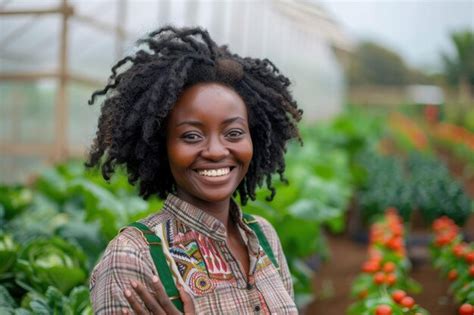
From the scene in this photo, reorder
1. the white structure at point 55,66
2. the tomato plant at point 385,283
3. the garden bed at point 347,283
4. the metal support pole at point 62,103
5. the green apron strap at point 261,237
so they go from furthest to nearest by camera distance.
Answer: the white structure at point 55,66, the metal support pole at point 62,103, the garden bed at point 347,283, the tomato plant at point 385,283, the green apron strap at point 261,237

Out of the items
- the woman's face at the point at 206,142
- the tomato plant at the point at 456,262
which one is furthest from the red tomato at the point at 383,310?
the woman's face at the point at 206,142

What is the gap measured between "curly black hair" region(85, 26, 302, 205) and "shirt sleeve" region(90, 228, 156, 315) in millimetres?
359

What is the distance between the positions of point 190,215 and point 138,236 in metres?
0.19

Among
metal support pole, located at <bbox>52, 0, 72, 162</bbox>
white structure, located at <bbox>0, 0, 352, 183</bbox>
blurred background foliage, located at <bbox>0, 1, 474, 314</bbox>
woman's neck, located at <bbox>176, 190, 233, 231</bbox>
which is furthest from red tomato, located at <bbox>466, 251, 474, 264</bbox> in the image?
metal support pole, located at <bbox>52, 0, 72, 162</bbox>

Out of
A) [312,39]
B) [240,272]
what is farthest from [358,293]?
[312,39]

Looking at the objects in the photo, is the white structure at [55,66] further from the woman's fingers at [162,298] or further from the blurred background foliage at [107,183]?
the woman's fingers at [162,298]

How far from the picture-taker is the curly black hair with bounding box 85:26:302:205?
2.14m

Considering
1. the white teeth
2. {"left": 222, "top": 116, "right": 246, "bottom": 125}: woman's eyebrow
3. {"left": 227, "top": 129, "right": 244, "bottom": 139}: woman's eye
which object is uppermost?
{"left": 222, "top": 116, "right": 246, "bottom": 125}: woman's eyebrow

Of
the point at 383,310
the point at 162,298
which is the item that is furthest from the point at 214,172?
the point at 383,310

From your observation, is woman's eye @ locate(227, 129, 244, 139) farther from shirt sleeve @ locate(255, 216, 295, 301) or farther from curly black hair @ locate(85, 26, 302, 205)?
shirt sleeve @ locate(255, 216, 295, 301)

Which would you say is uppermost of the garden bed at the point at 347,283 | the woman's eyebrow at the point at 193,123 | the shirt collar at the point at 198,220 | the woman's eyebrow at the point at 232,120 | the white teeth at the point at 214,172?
the woman's eyebrow at the point at 232,120

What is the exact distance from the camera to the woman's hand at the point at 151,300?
1842 millimetres

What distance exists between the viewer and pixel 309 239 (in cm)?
462

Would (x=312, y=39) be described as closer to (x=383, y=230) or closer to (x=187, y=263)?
(x=383, y=230)
